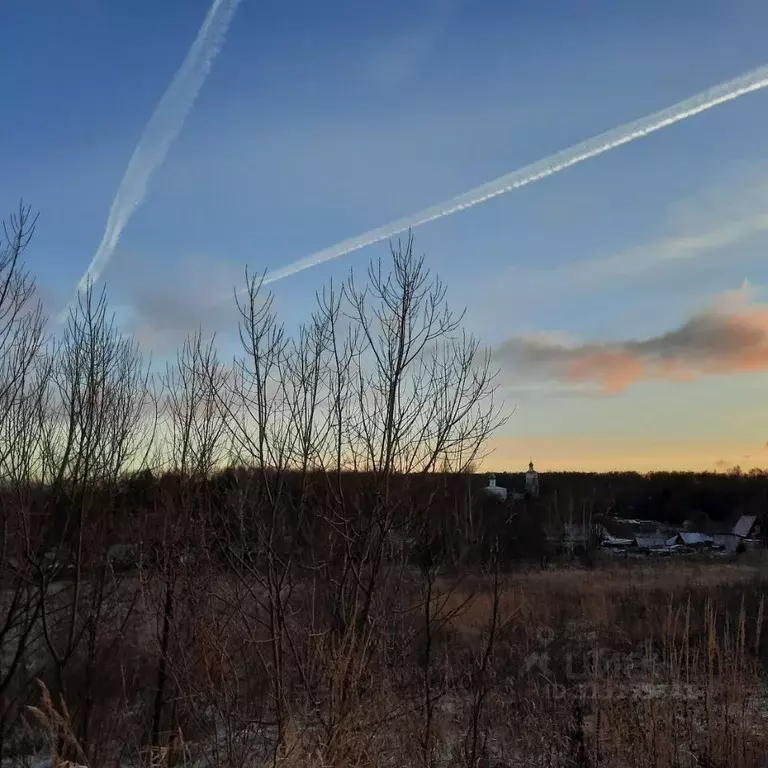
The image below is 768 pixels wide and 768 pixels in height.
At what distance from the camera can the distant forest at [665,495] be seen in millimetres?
57672

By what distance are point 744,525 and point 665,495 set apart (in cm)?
1234

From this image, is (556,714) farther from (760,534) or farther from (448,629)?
(760,534)

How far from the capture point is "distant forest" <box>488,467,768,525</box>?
57.7 meters

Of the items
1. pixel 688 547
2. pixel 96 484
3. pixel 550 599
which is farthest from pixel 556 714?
pixel 688 547

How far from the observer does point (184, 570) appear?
23.5ft

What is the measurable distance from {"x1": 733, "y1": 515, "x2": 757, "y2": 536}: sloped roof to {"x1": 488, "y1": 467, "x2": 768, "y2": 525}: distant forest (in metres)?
3.41

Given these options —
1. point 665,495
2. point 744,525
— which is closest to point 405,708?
point 744,525

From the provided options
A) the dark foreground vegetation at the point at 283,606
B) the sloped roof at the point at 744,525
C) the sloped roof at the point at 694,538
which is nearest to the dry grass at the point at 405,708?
the dark foreground vegetation at the point at 283,606

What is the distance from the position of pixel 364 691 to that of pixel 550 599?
12.5m

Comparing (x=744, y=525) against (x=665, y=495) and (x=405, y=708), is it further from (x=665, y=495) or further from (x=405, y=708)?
(x=405, y=708)

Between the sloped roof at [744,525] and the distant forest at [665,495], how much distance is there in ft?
11.2

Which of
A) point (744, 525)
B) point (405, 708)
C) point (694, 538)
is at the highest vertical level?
point (405, 708)

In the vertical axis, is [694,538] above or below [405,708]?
below

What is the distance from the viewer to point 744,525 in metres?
52.1
